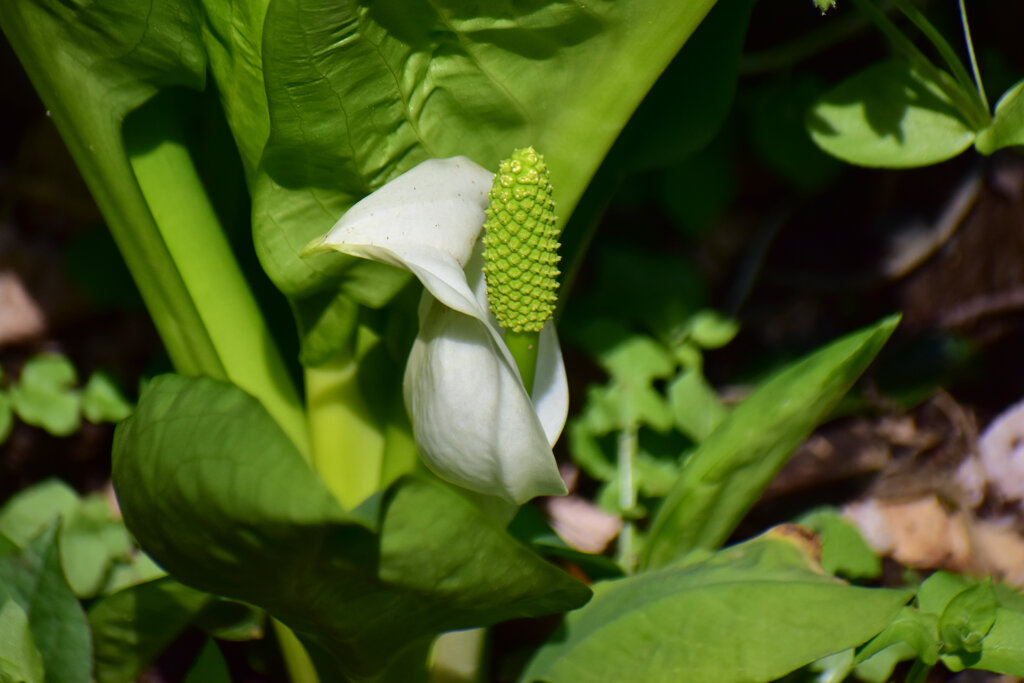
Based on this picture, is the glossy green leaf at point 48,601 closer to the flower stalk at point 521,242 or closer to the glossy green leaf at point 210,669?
the glossy green leaf at point 210,669

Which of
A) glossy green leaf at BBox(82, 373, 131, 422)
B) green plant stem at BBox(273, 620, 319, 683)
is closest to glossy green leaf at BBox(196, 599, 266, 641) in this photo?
green plant stem at BBox(273, 620, 319, 683)

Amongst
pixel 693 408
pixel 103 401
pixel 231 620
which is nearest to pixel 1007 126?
pixel 693 408

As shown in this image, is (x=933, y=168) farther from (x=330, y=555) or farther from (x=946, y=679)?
(x=330, y=555)

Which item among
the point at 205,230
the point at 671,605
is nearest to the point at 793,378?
the point at 671,605

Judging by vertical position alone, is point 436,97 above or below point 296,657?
above

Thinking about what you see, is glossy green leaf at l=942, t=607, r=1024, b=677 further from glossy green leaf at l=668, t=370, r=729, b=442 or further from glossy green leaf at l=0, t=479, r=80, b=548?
glossy green leaf at l=0, t=479, r=80, b=548

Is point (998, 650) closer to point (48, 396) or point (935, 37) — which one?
point (935, 37)
